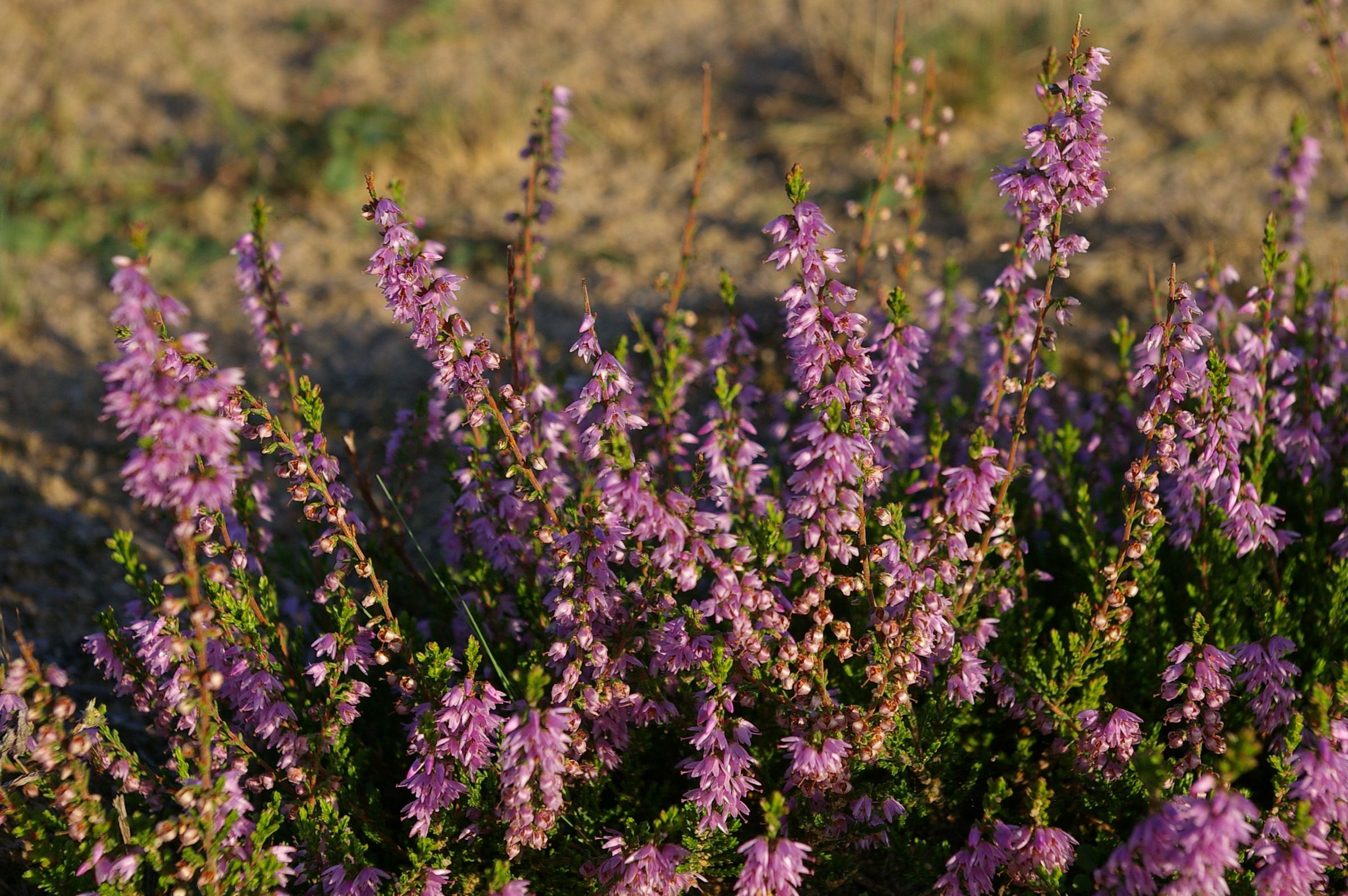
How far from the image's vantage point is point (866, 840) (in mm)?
3197

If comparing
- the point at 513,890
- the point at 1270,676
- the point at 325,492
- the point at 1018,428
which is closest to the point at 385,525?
the point at 325,492

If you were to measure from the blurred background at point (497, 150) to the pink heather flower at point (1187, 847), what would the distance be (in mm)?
3878

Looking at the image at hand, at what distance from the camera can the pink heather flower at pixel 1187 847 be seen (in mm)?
2236

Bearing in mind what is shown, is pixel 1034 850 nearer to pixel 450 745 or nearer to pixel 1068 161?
pixel 450 745

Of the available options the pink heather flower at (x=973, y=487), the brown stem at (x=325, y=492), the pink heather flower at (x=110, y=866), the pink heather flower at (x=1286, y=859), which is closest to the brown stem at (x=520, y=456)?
the brown stem at (x=325, y=492)

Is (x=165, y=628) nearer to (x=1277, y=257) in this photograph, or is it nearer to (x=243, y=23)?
(x=1277, y=257)

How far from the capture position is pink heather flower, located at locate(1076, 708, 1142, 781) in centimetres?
304

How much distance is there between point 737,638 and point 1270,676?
1613 millimetres

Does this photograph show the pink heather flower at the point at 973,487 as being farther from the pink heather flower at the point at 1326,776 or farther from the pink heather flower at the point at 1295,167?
the pink heather flower at the point at 1295,167

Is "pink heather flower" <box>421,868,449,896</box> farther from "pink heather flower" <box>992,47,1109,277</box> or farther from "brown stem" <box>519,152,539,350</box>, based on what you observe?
"pink heather flower" <box>992,47,1109,277</box>

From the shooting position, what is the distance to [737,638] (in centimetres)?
288

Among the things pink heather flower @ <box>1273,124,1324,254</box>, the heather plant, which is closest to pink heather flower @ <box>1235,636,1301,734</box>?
the heather plant

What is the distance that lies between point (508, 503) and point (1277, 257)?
2611 millimetres

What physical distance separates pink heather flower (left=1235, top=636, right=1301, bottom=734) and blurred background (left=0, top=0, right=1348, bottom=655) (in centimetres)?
310
